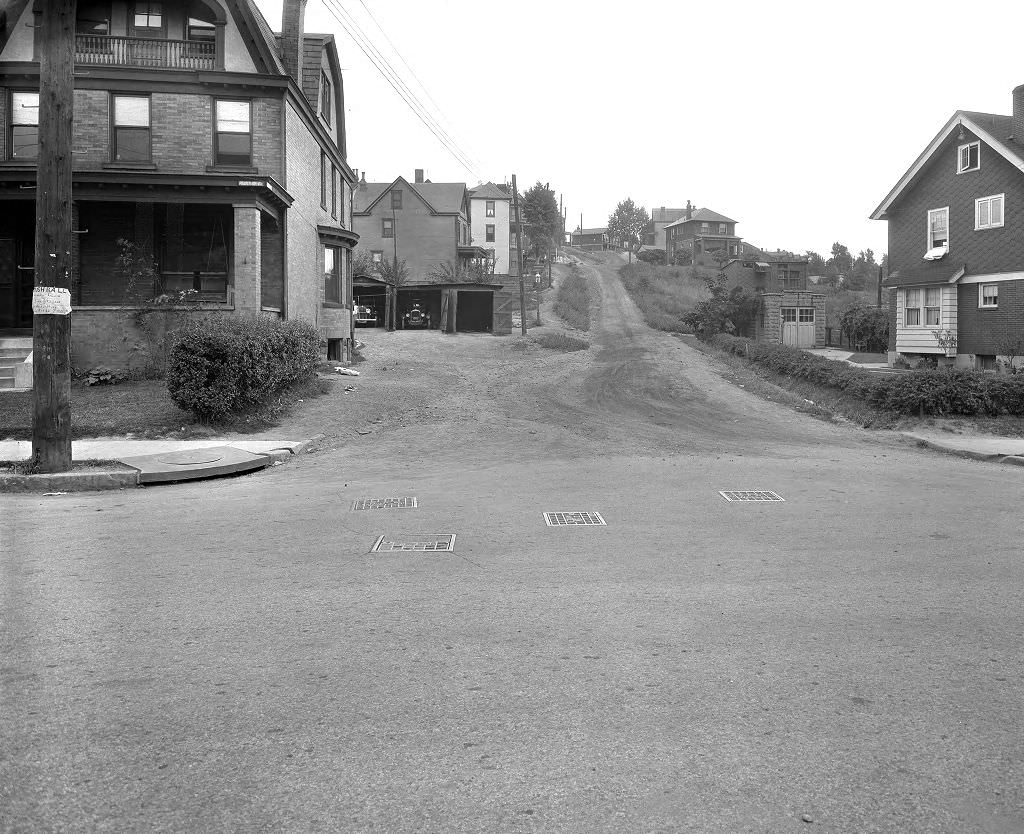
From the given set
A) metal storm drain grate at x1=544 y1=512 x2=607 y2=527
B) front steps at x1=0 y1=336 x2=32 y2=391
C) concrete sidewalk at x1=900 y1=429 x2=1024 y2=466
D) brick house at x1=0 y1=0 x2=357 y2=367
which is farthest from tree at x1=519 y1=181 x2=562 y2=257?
metal storm drain grate at x1=544 y1=512 x2=607 y2=527

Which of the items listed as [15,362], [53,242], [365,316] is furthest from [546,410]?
[365,316]

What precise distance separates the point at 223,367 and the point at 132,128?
38.2 ft

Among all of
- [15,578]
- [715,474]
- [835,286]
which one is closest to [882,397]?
[715,474]

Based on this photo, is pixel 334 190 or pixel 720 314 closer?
pixel 334 190

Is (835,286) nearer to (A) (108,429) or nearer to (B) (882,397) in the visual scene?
(B) (882,397)

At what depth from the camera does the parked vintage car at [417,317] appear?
43.3m

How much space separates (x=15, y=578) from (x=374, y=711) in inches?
156

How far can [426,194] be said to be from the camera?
233ft

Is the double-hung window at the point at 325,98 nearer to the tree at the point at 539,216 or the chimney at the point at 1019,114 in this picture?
the chimney at the point at 1019,114

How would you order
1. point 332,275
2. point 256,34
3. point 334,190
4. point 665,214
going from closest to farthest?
point 256,34 → point 332,275 → point 334,190 → point 665,214

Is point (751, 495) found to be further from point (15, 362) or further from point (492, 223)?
point (492, 223)

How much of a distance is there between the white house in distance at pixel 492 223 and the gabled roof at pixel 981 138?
55454mm

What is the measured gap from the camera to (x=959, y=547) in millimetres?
8141

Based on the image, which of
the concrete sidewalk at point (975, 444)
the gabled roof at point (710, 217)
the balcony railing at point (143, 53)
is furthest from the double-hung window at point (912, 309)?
the gabled roof at point (710, 217)
